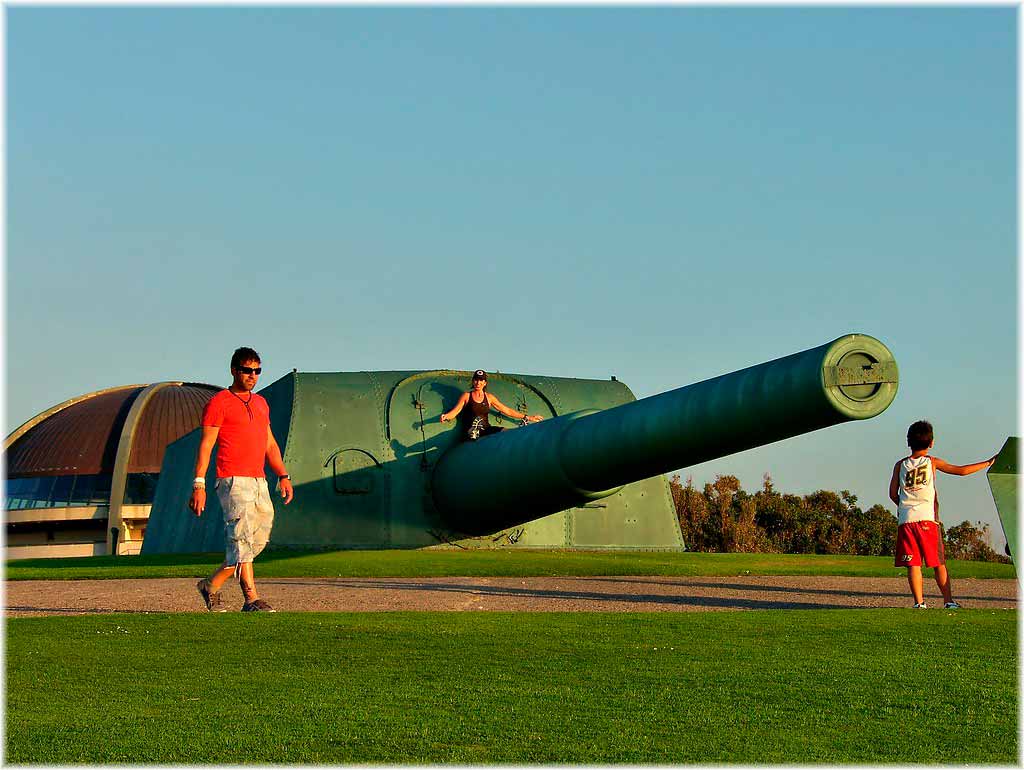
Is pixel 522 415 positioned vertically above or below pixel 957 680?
above

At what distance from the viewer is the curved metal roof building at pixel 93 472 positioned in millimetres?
55719

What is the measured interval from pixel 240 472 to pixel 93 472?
5096cm

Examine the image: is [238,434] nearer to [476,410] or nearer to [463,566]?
[463,566]

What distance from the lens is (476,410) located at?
12641mm

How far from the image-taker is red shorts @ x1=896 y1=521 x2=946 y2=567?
8.49 m

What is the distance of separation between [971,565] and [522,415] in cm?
447

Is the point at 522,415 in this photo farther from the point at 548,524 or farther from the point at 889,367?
the point at 889,367

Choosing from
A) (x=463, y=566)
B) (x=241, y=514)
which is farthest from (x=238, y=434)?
(x=463, y=566)

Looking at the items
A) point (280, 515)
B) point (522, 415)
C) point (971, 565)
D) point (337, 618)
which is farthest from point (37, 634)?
point (971, 565)

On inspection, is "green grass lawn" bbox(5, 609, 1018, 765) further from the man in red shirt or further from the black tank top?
the black tank top

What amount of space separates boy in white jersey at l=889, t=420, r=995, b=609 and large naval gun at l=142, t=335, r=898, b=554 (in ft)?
5.08

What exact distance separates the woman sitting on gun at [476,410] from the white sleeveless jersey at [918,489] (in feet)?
15.6

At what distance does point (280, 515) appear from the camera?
40.9ft

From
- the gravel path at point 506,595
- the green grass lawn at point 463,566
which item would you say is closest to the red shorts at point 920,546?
the gravel path at point 506,595
